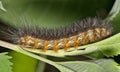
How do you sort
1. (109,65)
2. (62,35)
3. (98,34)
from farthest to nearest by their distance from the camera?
(62,35), (98,34), (109,65)

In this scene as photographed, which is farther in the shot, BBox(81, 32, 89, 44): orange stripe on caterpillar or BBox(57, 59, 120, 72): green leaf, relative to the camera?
BBox(81, 32, 89, 44): orange stripe on caterpillar

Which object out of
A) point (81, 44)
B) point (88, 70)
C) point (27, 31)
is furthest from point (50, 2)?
point (88, 70)

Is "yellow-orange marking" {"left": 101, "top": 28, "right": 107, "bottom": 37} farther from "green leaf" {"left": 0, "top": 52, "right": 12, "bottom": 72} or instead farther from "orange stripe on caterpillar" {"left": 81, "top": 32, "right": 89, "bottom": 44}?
"green leaf" {"left": 0, "top": 52, "right": 12, "bottom": 72}

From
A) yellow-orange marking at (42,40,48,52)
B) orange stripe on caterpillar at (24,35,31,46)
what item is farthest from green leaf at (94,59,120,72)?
orange stripe on caterpillar at (24,35,31,46)

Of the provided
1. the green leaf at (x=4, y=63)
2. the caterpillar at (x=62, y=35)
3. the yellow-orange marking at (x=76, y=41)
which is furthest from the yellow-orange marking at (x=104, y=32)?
the green leaf at (x=4, y=63)

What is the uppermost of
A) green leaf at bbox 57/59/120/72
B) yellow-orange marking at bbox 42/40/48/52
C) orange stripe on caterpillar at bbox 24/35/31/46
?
orange stripe on caterpillar at bbox 24/35/31/46

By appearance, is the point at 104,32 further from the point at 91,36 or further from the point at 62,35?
the point at 62,35

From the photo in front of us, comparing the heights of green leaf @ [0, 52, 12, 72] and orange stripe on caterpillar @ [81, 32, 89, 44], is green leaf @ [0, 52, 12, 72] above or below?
below

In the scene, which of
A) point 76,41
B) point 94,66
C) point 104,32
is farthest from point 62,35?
point 94,66

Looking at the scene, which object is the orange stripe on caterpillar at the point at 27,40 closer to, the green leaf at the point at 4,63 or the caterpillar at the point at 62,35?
the caterpillar at the point at 62,35

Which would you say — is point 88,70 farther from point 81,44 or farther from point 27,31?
point 27,31
